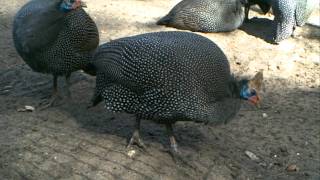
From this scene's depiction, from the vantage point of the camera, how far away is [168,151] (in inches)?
151

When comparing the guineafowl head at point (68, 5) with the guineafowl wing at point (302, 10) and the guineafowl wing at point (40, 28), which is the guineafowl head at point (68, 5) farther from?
the guineafowl wing at point (302, 10)

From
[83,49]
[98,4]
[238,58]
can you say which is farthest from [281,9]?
[83,49]

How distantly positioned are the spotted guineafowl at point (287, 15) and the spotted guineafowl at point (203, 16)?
55 cm

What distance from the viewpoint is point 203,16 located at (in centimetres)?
655

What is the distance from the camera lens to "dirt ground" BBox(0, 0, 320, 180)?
138 inches

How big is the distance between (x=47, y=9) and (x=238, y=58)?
257cm

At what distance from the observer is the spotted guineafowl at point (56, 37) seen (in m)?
4.24

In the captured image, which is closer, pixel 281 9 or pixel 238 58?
pixel 238 58

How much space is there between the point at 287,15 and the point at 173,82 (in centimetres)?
356

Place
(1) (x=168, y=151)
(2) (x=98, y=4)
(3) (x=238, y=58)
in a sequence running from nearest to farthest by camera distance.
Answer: (1) (x=168, y=151)
(3) (x=238, y=58)
(2) (x=98, y=4)

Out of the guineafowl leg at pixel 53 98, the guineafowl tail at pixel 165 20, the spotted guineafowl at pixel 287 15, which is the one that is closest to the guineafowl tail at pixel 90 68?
the guineafowl leg at pixel 53 98

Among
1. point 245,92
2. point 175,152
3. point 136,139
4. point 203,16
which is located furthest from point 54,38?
point 203,16

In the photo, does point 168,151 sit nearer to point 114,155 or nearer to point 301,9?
point 114,155

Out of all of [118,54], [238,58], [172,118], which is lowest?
[238,58]
